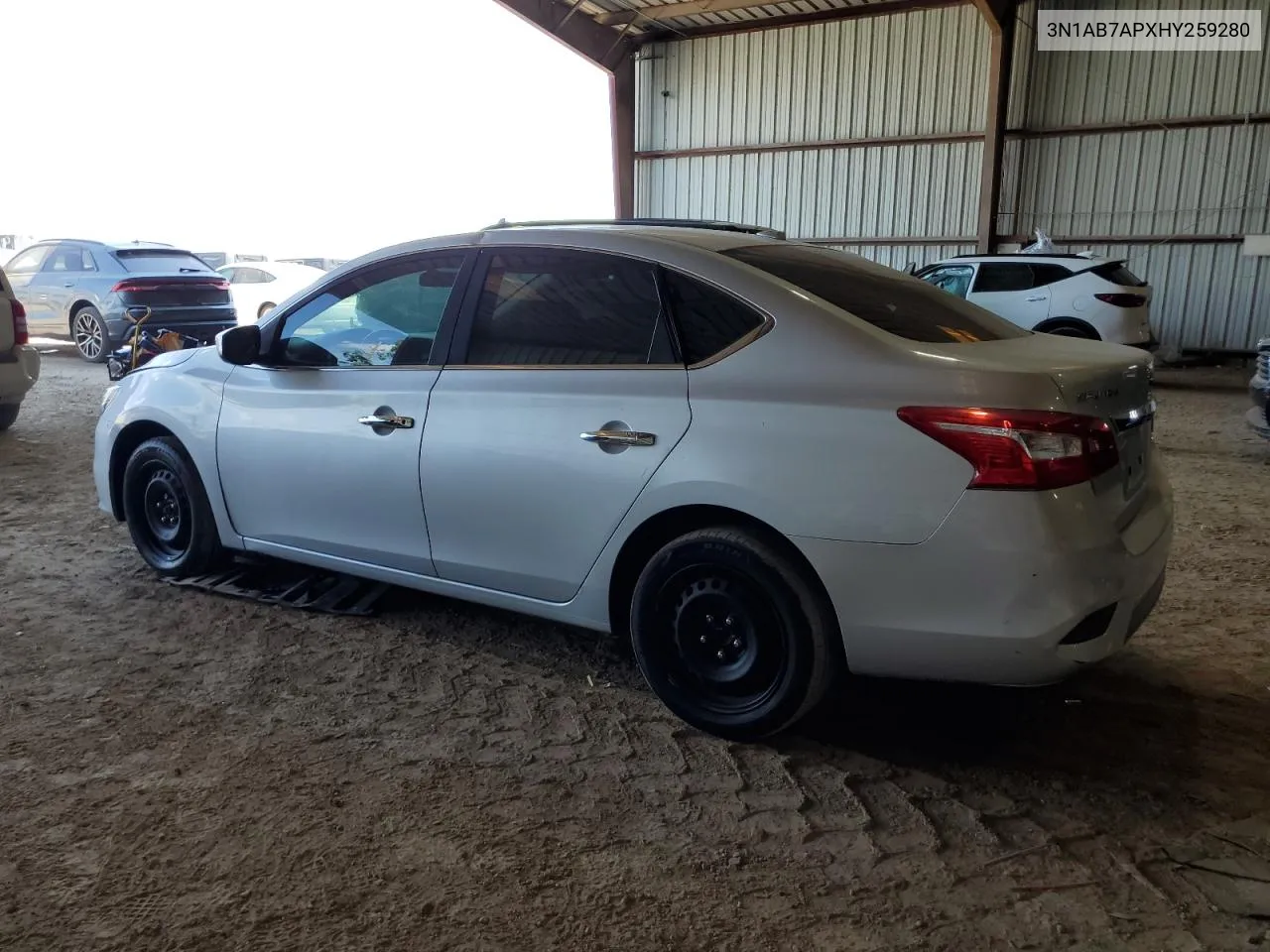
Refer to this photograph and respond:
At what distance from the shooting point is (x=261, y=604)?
4207mm

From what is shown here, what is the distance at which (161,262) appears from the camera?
13383 mm

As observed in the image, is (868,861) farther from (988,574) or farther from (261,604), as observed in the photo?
(261,604)

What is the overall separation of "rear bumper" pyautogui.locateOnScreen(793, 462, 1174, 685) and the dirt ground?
16.4 inches

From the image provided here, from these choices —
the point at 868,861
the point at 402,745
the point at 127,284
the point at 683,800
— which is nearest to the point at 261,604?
the point at 402,745

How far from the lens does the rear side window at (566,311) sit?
3162 mm

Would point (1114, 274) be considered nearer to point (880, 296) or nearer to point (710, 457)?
point (880, 296)

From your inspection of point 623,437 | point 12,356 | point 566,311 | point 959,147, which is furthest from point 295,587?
point 959,147

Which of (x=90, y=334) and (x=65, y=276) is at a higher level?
(x=65, y=276)

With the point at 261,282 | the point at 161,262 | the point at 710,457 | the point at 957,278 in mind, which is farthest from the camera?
the point at 261,282

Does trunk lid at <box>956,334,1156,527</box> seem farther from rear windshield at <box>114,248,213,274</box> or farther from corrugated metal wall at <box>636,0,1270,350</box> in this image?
corrugated metal wall at <box>636,0,1270,350</box>

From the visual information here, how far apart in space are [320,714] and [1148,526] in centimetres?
264

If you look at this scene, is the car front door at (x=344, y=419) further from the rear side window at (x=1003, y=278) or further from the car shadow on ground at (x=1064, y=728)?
the rear side window at (x=1003, y=278)

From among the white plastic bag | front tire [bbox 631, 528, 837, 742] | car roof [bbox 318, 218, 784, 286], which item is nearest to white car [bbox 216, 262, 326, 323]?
the white plastic bag

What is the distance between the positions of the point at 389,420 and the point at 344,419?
0.24 metres
